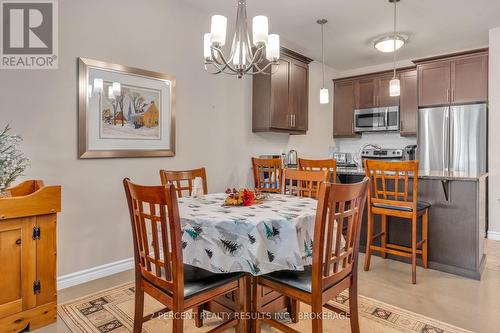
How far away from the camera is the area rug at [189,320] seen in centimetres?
202

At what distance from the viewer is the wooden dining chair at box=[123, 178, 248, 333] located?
1.43 m

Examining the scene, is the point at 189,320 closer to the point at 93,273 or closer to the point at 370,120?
the point at 93,273

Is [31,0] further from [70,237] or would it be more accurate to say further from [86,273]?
[86,273]

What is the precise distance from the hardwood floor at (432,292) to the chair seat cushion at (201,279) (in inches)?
40.1

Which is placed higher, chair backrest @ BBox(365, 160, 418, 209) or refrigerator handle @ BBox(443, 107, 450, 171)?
refrigerator handle @ BBox(443, 107, 450, 171)

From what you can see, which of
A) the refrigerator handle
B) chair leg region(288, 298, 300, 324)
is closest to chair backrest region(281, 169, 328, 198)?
chair leg region(288, 298, 300, 324)

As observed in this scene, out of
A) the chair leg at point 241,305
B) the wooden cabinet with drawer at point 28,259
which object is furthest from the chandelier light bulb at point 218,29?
the chair leg at point 241,305

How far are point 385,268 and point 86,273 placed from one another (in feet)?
9.13

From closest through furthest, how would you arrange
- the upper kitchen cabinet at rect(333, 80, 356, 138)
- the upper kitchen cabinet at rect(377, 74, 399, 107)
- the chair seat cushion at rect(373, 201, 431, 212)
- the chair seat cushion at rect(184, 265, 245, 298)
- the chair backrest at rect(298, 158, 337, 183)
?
the chair seat cushion at rect(184, 265, 245, 298)
the chair seat cushion at rect(373, 201, 431, 212)
the chair backrest at rect(298, 158, 337, 183)
the upper kitchen cabinet at rect(377, 74, 399, 107)
the upper kitchen cabinet at rect(333, 80, 356, 138)

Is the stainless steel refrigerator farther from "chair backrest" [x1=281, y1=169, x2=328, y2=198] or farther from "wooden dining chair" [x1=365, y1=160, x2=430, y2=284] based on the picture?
"chair backrest" [x1=281, y1=169, x2=328, y2=198]

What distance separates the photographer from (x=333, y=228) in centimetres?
147

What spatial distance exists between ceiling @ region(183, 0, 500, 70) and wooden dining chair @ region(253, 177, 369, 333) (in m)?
2.73

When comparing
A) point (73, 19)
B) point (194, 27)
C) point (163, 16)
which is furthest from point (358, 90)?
point (73, 19)

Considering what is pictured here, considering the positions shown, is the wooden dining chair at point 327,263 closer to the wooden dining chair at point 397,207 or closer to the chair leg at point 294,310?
the chair leg at point 294,310
